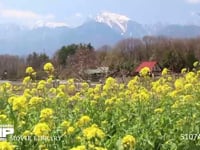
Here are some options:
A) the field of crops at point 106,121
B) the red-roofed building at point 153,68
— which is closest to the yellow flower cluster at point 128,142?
the field of crops at point 106,121

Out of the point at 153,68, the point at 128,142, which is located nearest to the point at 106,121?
the point at 128,142

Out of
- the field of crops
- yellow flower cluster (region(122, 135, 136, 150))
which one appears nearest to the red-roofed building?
the field of crops

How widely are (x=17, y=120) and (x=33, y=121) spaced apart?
7.2 inches

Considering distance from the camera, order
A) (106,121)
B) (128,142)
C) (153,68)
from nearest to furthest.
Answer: (128,142), (106,121), (153,68)

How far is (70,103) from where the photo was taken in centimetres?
623

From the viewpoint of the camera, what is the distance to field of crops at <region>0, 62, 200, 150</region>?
387cm

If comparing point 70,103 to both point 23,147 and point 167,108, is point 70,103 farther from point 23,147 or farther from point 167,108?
point 23,147

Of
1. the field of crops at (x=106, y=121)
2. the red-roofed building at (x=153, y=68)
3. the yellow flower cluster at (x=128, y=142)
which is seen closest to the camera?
the yellow flower cluster at (x=128, y=142)

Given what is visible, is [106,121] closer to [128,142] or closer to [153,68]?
[128,142]

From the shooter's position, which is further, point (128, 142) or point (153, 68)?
point (153, 68)

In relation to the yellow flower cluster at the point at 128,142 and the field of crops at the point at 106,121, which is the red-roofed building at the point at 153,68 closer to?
the field of crops at the point at 106,121

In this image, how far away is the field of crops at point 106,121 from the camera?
3873 mm

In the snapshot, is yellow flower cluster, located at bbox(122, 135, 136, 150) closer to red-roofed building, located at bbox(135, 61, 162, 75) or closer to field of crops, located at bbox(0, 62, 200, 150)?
field of crops, located at bbox(0, 62, 200, 150)

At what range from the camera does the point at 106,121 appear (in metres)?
4.89
